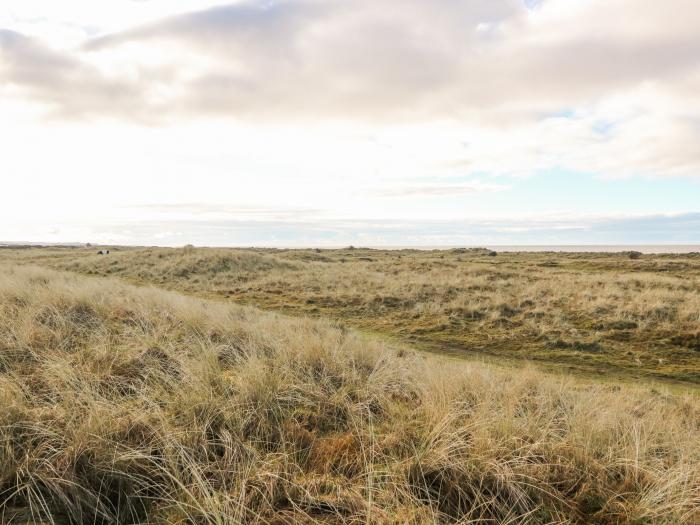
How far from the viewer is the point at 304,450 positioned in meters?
4.04

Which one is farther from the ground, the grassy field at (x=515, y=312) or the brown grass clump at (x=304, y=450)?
the brown grass clump at (x=304, y=450)

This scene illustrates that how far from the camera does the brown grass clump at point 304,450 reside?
3.23 meters

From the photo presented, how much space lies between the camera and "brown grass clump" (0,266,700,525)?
10.6 ft

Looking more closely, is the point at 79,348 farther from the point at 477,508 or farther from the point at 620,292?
the point at 620,292

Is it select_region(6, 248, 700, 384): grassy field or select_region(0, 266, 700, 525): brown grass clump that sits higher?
select_region(0, 266, 700, 525): brown grass clump

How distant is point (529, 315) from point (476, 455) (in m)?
16.0

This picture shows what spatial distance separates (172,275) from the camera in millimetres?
35594

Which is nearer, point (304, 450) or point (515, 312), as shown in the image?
point (304, 450)

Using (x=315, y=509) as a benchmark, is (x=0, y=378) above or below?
above

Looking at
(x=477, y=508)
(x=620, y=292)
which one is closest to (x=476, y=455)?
(x=477, y=508)

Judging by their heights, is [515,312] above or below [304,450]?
below

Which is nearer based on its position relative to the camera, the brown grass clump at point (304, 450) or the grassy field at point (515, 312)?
the brown grass clump at point (304, 450)

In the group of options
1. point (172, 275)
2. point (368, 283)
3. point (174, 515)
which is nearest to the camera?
point (174, 515)

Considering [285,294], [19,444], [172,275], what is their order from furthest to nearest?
[172,275], [285,294], [19,444]
